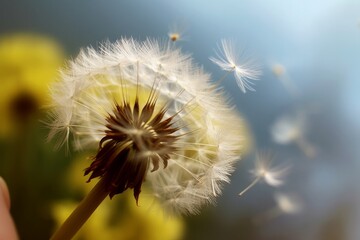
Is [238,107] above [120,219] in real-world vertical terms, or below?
above

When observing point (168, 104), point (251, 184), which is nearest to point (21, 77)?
point (168, 104)

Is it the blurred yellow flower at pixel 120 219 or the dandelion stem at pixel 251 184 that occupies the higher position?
the dandelion stem at pixel 251 184

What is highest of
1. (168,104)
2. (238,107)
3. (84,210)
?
(238,107)

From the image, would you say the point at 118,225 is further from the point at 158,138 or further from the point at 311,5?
the point at 311,5

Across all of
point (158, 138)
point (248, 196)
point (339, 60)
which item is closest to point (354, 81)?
point (339, 60)

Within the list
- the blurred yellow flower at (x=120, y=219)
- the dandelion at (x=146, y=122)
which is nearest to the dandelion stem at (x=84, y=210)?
the dandelion at (x=146, y=122)

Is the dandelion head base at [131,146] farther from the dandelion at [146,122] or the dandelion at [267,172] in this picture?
the dandelion at [267,172]

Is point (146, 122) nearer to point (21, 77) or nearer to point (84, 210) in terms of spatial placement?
point (84, 210)
